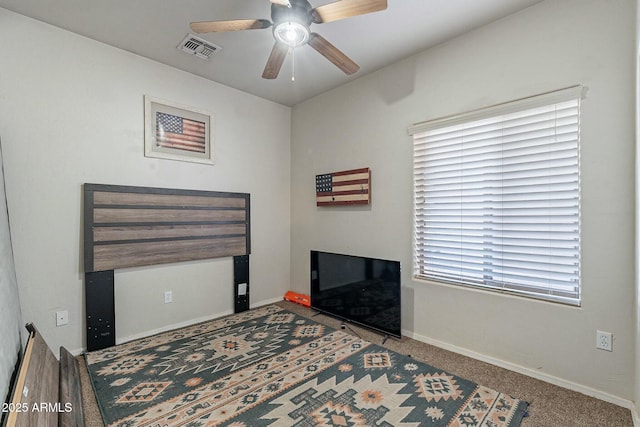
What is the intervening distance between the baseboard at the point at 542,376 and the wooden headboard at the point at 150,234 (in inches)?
89.5

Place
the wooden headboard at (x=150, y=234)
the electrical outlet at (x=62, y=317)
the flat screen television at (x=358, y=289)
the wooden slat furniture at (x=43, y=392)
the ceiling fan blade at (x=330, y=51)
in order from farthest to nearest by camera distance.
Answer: the flat screen television at (x=358, y=289) < the wooden headboard at (x=150, y=234) < the electrical outlet at (x=62, y=317) < the ceiling fan blade at (x=330, y=51) < the wooden slat furniture at (x=43, y=392)

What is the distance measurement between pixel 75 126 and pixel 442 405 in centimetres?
356

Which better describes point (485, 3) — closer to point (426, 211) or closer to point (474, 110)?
point (474, 110)

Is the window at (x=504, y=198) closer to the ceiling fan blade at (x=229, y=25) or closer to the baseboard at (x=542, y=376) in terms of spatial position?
the baseboard at (x=542, y=376)

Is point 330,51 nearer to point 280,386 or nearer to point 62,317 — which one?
point 280,386

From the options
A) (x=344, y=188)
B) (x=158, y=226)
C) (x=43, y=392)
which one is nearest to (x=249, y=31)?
(x=344, y=188)

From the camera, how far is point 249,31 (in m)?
2.55

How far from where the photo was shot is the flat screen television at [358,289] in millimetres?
2857

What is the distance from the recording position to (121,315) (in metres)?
2.86

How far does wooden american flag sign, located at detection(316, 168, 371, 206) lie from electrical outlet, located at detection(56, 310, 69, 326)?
2.68m

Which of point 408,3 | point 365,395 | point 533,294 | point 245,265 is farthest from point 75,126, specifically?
point 533,294

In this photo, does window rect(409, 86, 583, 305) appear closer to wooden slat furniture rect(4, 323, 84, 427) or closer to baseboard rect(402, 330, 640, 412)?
baseboard rect(402, 330, 640, 412)

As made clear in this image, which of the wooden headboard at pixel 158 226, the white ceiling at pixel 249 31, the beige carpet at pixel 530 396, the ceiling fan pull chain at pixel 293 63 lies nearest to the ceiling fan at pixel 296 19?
the white ceiling at pixel 249 31

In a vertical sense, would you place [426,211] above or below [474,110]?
below
